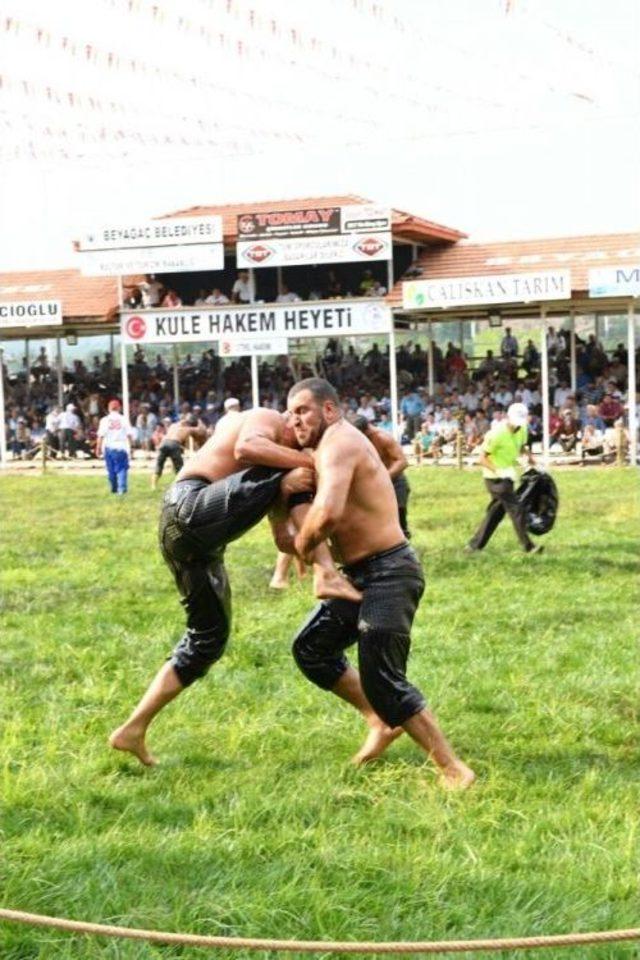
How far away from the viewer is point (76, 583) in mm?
12648

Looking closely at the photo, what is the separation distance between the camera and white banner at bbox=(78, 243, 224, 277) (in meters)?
33.6

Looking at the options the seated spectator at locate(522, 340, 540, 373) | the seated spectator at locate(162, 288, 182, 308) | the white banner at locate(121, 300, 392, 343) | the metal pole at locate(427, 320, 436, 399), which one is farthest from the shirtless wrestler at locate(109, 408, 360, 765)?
the seated spectator at locate(162, 288, 182, 308)

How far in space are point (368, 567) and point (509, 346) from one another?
2812 centimetres

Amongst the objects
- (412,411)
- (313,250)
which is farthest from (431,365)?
(313,250)

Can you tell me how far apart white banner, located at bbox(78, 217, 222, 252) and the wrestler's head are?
2812 cm

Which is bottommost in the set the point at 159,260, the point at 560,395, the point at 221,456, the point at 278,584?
the point at 278,584

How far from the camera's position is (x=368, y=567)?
6.22m

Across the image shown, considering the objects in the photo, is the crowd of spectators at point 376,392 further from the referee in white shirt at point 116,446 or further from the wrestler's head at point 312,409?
the wrestler's head at point 312,409

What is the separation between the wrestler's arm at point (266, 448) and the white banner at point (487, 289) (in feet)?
78.3

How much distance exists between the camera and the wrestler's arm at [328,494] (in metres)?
5.78

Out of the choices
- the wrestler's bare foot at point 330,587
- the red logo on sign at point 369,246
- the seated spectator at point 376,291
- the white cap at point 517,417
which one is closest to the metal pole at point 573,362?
the seated spectator at point 376,291

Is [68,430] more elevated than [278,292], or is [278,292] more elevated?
[278,292]

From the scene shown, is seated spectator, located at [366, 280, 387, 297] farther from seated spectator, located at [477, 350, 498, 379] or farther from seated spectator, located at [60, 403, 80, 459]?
seated spectator, located at [60, 403, 80, 459]

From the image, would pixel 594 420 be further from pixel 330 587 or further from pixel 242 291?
pixel 330 587
